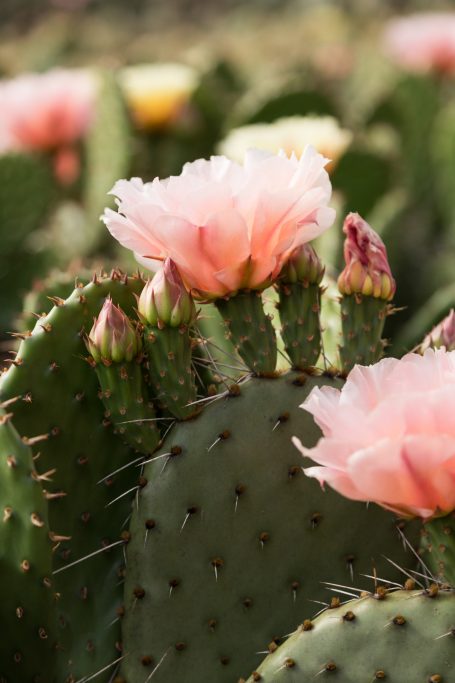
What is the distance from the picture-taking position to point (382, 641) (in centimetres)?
92

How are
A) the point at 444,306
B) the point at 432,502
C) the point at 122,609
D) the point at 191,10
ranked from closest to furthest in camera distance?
the point at 432,502 < the point at 122,609 < the point at 444,306 < the point at 191,10

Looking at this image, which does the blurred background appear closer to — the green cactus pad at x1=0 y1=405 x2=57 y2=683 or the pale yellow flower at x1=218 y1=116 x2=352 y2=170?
the pale yellow flower at x1=218 y1=116 x2=352 y2=170

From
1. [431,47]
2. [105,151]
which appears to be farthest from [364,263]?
[431,47]

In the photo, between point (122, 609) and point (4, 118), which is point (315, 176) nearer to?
point (122, 609)

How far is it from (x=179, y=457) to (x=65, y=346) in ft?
0.49

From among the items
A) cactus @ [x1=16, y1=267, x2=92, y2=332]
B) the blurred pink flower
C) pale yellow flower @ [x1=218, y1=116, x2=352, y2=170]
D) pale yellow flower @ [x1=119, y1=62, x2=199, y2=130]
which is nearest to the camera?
cactus @ [x1=16, y1=267, x2=92, y2=332]

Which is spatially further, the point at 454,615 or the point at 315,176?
the point at 315,176

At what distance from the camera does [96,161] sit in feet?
8.92

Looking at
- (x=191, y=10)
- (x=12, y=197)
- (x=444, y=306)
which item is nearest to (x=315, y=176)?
(x=444, y=306)

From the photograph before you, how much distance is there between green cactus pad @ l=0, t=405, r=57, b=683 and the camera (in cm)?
98

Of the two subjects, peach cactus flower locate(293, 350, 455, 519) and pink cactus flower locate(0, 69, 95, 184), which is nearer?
peach cactus flower locate(293, 350, 455, 519)

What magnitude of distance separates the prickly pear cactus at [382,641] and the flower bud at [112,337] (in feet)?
0.94

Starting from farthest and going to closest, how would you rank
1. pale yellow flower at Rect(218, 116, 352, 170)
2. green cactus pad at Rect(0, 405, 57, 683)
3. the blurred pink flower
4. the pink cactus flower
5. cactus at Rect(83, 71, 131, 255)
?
the blurred pink flower < the pink cactus flower < cactus at Rect(83, 71, 131, 255) < pale yellow flower at Rect(218, 116, 352, 170) < green cactus pad at Rect(0, 405, 57, 683)

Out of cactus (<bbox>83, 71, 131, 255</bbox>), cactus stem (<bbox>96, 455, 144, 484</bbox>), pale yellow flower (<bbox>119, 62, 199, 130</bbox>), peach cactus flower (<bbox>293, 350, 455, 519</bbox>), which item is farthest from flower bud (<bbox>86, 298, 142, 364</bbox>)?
pale yellow flower (<bbox>119, 62, 199, 130</bbox>)
